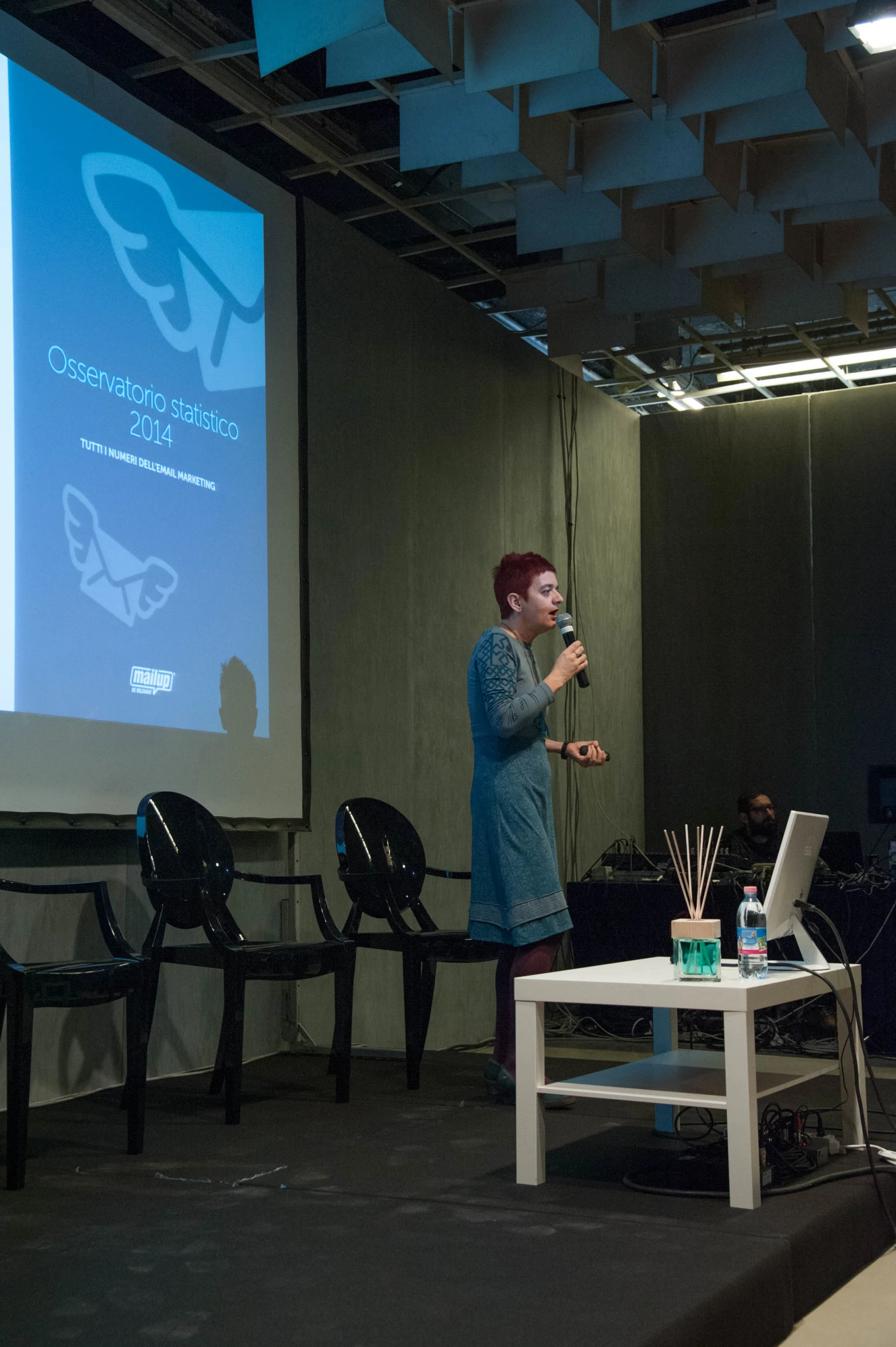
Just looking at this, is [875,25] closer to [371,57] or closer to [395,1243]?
[371,57]

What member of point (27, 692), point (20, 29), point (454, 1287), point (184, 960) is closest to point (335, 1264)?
point (454, 1287)

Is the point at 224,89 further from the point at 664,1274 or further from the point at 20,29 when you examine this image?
the point at 664,1274

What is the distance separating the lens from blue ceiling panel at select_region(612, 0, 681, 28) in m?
3.79

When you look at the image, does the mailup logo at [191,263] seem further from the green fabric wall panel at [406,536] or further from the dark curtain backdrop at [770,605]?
the dark curtain backdrop at [770,605]

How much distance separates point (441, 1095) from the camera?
378cm

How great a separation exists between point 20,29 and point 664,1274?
358 cm

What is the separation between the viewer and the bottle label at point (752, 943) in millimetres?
2660

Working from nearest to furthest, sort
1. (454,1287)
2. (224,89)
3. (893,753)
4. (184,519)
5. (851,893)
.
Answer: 1. (454,1287)
2. (184,519)
3. (224,89)
4. (851,893)
5. (893,753)

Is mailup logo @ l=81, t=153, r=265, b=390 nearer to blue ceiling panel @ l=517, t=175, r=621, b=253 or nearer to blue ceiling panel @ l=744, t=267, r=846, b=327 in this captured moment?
blue ceiling panel @ l=517, t=175, r=621, b=253

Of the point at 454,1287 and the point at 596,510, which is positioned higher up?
the point at 596,510

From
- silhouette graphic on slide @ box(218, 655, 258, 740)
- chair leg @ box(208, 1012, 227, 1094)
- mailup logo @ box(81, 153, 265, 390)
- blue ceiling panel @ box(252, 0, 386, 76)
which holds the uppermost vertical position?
blue ceiling panel @ box(252, 0, 386, 76)

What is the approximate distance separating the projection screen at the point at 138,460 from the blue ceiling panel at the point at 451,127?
65 centimetres

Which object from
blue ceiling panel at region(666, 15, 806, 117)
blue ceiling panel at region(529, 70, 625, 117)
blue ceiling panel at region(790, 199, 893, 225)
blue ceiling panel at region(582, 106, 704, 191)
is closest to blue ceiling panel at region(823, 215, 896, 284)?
blue ceiling panel at region(790, 199, 893, 225)

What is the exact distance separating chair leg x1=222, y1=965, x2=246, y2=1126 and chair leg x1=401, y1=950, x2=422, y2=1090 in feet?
2.05
